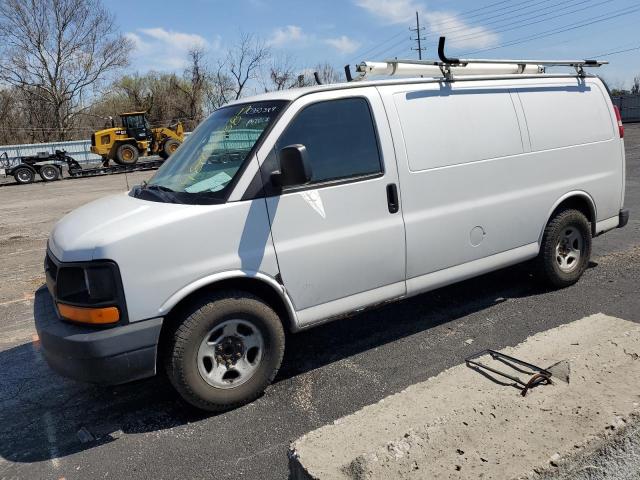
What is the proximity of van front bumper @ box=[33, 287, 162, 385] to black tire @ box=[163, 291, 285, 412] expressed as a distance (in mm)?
143

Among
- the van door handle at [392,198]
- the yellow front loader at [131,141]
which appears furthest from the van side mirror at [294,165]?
the yellow front loader at [131,141]

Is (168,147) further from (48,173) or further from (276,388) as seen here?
(276,388)

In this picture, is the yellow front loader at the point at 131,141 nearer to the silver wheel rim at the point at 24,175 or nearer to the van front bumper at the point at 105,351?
the silver wheel rim at the point at 24,175

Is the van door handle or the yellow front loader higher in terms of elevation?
the yellow front loader

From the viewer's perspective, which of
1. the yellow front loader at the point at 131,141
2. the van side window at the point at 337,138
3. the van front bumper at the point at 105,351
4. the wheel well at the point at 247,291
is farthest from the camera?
the yellow front loader at the point at 131,141

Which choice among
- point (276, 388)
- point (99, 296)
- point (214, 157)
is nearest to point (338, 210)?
point (214, 157)

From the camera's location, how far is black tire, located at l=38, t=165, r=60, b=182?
26.3 meters

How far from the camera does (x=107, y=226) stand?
3.22 m

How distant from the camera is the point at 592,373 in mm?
2969

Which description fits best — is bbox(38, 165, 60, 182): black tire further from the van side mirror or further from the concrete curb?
the concrete curb

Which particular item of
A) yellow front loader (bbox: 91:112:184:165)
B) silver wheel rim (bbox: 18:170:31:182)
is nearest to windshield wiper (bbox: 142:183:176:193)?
yellow front loader (bbox: 91:112:184:165)

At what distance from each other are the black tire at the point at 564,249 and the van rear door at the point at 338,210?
6.08ft

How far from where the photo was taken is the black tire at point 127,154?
1100 inches

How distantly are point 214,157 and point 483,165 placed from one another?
223cm
